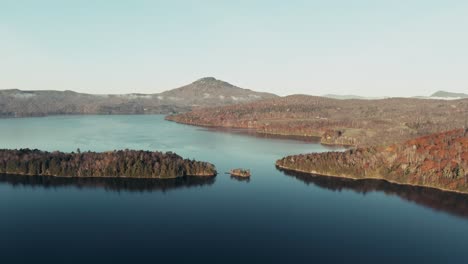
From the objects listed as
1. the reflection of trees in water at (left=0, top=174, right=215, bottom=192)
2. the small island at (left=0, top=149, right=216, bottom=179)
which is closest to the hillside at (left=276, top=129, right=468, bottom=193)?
the small island at (left=0, top=149, right=216, bottom=179)

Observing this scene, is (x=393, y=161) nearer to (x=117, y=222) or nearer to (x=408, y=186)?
(x=408, y=186)

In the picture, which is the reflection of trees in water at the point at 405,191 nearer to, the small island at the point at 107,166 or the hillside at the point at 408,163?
the hillside at the point at 408,163

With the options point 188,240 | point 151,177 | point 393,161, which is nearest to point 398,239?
point 188,240

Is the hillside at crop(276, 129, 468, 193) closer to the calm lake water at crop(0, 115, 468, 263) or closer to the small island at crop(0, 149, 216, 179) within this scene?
the calm lake water at crop(0, 115, 468, 263)

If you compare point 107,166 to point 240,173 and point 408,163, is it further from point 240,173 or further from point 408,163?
point 408,163

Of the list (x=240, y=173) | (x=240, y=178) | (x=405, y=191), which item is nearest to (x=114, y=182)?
(x=240, y=178)

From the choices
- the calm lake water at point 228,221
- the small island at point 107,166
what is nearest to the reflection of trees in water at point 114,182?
the calm lake water at point 228,221
